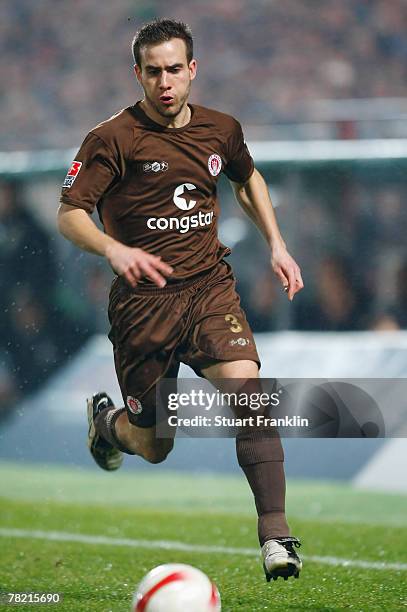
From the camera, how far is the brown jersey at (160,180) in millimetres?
3951

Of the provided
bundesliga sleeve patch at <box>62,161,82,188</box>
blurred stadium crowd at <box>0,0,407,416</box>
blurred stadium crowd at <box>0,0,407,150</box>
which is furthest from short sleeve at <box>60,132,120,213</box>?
blurred stadium crowd at <box>0,0,407,150</box>

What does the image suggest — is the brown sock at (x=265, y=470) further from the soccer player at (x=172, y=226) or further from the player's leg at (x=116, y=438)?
the player's leg at (x=116, y=438)

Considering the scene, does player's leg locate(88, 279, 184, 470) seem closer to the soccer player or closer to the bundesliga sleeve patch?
the soccer player

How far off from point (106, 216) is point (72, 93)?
9.14m

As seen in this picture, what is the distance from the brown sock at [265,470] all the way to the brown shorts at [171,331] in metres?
0.28

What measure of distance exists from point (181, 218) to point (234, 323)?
1.34 feet

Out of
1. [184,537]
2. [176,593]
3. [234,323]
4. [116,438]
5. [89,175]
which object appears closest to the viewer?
[176,593]

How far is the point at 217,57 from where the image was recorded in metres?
13.3

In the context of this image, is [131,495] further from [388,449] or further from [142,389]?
[142,389]

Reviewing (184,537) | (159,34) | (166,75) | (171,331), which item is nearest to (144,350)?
(171,331)

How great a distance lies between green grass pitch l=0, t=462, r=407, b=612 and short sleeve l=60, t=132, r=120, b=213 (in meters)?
1.33

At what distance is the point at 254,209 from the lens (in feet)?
14.4

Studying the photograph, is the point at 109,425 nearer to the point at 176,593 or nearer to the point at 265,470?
the point at 265,470

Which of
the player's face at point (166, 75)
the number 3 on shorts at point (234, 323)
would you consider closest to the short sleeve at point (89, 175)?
the player's face at point (166, 75)
